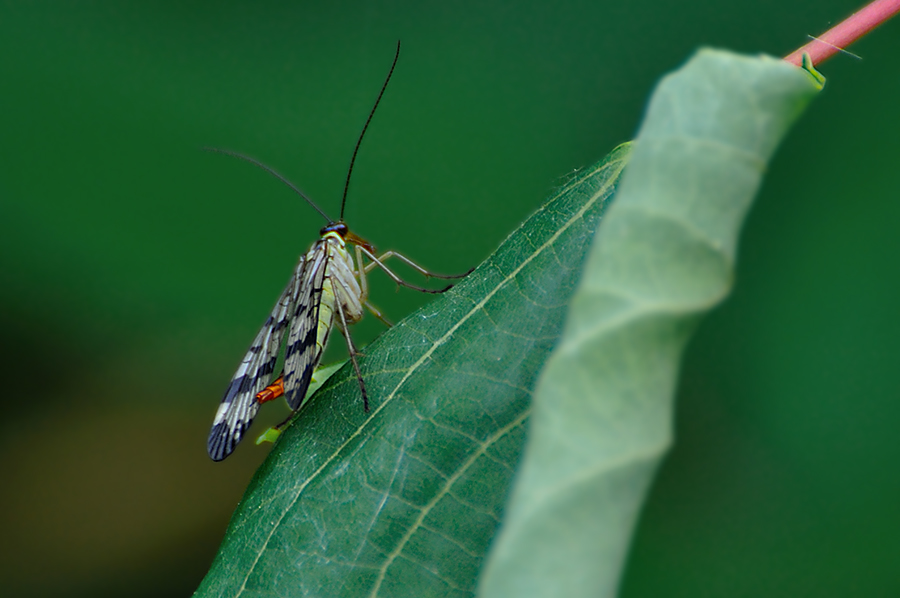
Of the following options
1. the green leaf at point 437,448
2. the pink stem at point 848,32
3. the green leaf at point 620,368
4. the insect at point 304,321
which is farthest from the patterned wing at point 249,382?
the pink stem at point 848,32

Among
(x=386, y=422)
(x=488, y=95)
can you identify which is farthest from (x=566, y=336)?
(x=488, y=95)

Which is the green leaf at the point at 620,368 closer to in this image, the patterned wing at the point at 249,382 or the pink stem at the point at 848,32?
the pink stem at the point at 848,32

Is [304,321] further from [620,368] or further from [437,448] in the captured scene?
[620,368]

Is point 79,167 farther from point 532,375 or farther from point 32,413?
point 532,375

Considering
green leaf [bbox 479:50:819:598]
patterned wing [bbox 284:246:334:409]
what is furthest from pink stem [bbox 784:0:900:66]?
patterned wing [bbox 284:246:334:409]

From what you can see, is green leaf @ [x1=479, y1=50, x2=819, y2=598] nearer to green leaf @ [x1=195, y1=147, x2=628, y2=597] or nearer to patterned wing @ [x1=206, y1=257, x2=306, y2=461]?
green leaf @ [x1=195, y1=147, x2=628, y2=597]

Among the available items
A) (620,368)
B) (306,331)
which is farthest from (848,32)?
(306,331)
